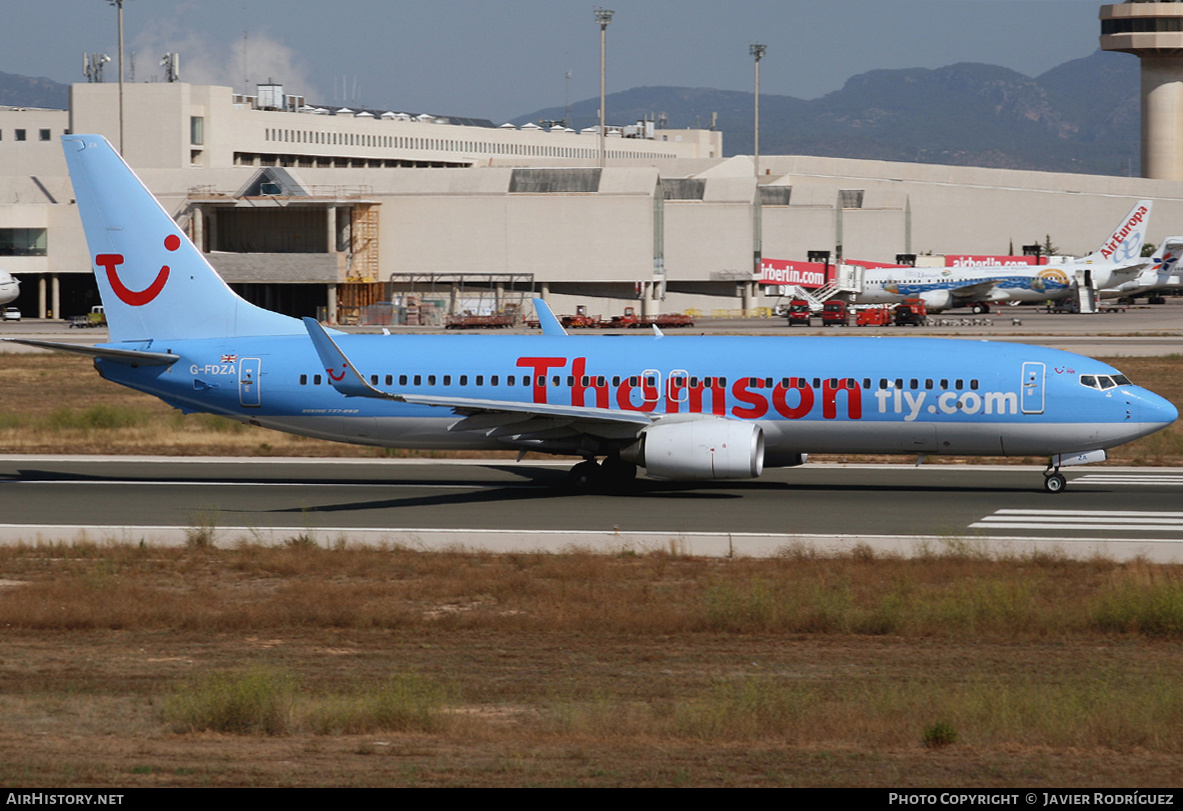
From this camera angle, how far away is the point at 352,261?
430ft

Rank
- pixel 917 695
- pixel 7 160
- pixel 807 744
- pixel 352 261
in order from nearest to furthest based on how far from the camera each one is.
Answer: pixel 807 744 → pixel 917 695 → pixel 352 261 → pixel 7 160

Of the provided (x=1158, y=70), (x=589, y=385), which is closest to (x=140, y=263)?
(x=589, y=385)

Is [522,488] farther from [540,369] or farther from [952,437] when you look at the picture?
[952,437]

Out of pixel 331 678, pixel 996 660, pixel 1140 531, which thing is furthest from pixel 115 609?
pixel 1140 531

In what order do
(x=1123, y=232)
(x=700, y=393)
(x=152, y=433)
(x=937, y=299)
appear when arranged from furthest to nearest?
(x=1123, y=232), (x=937, y=299), (x=152, y=433), (x=700, y=393)

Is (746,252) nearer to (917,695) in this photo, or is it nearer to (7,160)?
(7,160)

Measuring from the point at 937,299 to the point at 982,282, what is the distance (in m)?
4.63

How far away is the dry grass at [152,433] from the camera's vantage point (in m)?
41.2

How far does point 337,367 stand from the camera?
3016 cm

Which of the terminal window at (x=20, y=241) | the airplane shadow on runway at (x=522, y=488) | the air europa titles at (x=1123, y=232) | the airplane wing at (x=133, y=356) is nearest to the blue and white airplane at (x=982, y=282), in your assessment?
the air europa titles at (x=1123, y=232)

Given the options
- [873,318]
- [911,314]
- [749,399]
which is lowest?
[749,399]

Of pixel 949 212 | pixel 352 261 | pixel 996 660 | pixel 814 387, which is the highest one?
pixel 949 212

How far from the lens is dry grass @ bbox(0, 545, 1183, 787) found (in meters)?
12.1
